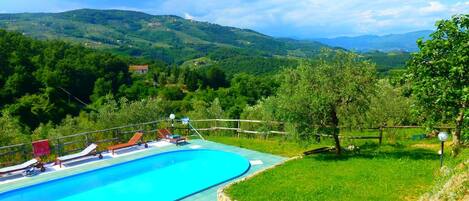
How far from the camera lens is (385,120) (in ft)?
78.8

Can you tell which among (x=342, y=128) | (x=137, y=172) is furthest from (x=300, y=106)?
(x=137, y=172)

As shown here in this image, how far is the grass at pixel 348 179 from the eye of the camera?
980cm

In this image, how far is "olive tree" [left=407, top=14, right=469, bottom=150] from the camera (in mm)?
8555

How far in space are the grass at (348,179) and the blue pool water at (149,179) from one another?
86.4 inches

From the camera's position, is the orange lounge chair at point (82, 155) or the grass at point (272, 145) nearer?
the orange lounge chair at point (82, 155)

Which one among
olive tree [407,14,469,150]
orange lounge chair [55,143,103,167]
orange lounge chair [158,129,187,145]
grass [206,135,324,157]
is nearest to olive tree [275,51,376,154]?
grass [206,135,324,157]

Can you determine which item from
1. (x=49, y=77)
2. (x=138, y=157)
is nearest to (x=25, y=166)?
(x=138, y=157)

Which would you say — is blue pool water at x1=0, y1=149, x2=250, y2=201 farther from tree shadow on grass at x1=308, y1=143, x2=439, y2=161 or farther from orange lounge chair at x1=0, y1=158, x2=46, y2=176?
tree shadow on grass at x1=308, y1=143, x2=439, y2=161

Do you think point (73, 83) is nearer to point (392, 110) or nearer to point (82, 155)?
point (82, 155)

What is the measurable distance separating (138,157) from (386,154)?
10.4m

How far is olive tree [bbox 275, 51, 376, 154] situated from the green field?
148cm

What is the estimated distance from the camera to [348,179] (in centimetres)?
1108

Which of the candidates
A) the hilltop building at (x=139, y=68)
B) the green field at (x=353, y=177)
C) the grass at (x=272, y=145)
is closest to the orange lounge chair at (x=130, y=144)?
the grass at (x=272, y=145)

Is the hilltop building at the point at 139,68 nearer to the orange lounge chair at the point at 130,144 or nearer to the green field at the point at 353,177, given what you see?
the orange lounge chair at the point at 130,144
